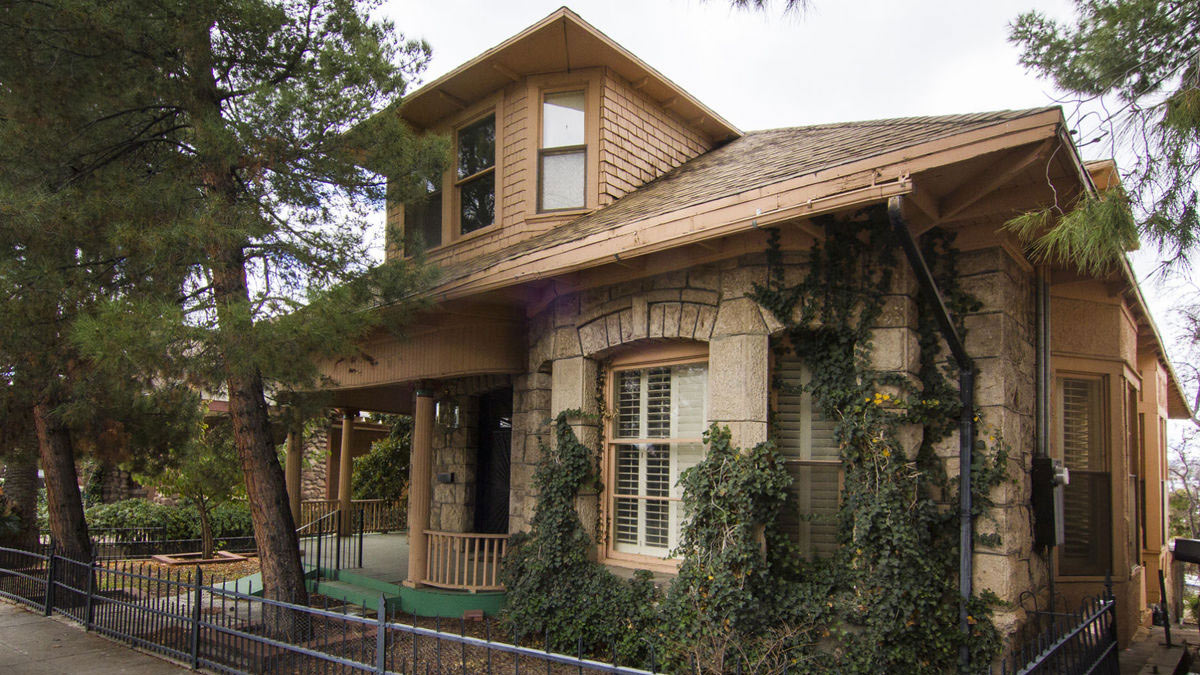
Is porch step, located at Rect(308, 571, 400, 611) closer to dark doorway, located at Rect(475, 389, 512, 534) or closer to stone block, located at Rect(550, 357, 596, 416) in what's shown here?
dark doorway, located at Rect(475, 389, 512, 534)

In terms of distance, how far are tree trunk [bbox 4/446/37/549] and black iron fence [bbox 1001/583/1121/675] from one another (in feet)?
43.9

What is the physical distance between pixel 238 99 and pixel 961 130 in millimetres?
6123

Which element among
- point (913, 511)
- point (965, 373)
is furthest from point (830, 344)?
point (913, 511)

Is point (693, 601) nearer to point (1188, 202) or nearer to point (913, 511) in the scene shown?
point (913, 511)

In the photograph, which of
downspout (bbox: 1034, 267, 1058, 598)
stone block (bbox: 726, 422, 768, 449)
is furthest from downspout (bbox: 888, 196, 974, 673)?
stone block (bbox: 726, 422, 768, 449)

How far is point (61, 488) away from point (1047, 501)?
11.1 metres

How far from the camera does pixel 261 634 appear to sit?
7.38m

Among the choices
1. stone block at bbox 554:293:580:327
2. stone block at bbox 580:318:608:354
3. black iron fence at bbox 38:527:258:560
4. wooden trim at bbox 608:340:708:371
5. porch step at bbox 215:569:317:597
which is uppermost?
stone block at bbox 554:293:580:327

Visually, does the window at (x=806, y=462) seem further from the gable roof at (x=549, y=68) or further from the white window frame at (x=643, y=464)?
the gable roof at (x=549, y=68)

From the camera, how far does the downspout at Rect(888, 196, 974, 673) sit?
5230 mm

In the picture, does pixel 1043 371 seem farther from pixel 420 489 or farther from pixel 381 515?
pixel 381 515

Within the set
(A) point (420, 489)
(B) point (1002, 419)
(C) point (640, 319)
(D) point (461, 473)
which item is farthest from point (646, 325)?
(D) point (461, 473)

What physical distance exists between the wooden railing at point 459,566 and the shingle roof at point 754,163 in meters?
2.82

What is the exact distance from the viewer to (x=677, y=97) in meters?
10.0
